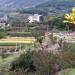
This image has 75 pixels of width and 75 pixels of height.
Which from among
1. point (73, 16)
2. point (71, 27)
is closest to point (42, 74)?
point (73, 16)

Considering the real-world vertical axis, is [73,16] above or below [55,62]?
above

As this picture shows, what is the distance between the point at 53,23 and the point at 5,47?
21.3 m

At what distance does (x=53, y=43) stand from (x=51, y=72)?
5.51 metres

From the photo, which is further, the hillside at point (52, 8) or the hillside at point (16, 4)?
the hillside at point (16, 4)

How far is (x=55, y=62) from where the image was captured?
14641 mm

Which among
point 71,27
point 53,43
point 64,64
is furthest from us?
point 71,27

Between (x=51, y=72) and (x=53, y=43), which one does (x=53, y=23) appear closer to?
(x=53, y=43)

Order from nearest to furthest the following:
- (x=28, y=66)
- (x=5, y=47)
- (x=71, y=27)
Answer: (x=28, y=66) → (x=5, y=47) → (x=71, y=27)

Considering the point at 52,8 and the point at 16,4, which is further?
the point at 16,4

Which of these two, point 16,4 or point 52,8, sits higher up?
point 16,4

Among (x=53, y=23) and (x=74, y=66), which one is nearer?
(x=74, y=66)

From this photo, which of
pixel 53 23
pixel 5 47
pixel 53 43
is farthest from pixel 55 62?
pixel 53 23

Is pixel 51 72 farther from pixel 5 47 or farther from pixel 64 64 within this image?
pixel 5 47

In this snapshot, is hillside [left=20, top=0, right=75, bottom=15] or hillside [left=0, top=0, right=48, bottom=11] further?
hillside [left=0, top=0, right=48, bottom=11]
